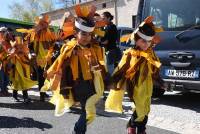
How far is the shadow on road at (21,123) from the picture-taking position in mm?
7691

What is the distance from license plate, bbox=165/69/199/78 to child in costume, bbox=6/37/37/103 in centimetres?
296

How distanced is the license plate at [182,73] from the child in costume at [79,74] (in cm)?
332

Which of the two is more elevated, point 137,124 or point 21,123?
point 137,124

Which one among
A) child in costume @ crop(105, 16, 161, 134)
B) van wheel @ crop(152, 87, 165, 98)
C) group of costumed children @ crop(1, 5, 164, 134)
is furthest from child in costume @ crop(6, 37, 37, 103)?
child in costume @ crop(105, 16, 161, 134)

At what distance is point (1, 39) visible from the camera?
35.2 feet

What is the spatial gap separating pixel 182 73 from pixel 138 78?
302 centimetres

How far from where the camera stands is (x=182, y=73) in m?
9.02

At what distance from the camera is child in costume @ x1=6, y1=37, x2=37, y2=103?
10.2m

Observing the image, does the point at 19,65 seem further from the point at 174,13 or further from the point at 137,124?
the point at 137,124

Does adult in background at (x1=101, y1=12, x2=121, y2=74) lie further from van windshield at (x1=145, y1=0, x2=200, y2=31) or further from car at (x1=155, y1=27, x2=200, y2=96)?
car at (x1=155, y1=27, x2=200, y2=96)

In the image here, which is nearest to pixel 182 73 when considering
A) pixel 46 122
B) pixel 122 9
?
pixel 46 122

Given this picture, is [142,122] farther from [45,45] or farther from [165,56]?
[45,45]

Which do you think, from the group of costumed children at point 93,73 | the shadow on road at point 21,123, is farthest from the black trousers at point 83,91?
the shadow on road at point 21,123

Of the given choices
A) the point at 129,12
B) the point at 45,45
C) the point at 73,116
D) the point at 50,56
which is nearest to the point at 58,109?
the point at 73,116
